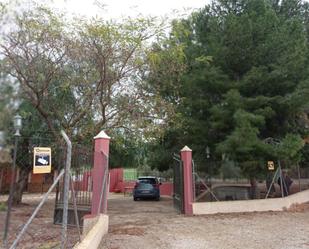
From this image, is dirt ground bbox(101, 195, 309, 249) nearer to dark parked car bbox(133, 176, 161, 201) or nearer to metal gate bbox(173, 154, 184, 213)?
metal gate bbox(173, 154, 184, 213)

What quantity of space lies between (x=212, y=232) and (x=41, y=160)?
491cm

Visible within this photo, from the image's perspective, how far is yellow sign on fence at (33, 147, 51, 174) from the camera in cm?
777

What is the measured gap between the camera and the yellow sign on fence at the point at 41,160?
7769 millimetres

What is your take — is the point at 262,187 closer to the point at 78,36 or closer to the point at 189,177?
the point at 189,177

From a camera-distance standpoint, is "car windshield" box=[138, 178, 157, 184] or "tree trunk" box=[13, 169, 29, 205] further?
"car windshield" box=[138, 178, 157, 184]

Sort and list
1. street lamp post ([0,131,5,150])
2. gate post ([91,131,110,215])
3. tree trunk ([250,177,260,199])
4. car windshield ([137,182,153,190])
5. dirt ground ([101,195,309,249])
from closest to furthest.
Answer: dirt ground ([101,195,309,249]), gate post ([91,131,110,215]), street lamp post ([0,131,5,150]), tree trunk ([250,177,260,199]), car windshield ([137,182,153,190])

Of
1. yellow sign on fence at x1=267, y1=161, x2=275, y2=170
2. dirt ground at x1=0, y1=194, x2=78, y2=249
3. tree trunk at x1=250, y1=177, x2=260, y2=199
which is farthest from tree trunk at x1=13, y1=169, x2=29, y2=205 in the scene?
yellow sign on fence at x1=267, y1=161, x2=275, y2=170

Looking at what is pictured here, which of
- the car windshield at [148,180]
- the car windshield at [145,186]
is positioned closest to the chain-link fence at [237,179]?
the car windshield at [145,186]

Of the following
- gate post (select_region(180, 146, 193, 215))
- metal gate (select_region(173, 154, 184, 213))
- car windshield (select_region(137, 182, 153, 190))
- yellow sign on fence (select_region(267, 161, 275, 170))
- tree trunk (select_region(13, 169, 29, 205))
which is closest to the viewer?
gate post (select_region(180, 146, 193, 215))

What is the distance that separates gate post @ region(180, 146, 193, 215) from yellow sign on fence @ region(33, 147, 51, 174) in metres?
7.05

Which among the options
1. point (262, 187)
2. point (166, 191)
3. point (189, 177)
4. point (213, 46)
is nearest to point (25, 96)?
point (189, 177)

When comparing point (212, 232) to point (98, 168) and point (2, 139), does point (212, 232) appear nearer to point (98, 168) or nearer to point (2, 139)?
point (98, 168)

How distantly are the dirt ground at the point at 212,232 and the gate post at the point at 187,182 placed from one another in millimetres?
534

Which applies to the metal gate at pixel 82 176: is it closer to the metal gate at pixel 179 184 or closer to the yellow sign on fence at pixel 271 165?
the metal gate at pixel 179 184
